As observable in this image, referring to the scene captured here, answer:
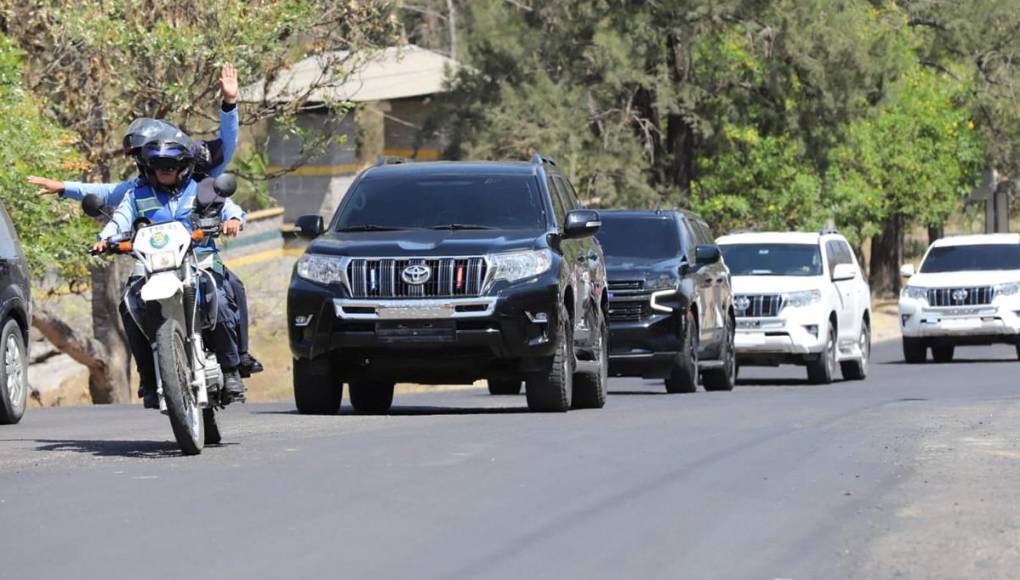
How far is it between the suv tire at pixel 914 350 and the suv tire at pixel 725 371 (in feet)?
30.1

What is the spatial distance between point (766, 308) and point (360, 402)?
9.73m

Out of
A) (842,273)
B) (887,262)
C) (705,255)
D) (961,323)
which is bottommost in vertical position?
(887,262)

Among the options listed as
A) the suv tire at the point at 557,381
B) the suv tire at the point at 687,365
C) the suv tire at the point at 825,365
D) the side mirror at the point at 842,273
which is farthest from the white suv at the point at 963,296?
the suv tire at the point at 557,381

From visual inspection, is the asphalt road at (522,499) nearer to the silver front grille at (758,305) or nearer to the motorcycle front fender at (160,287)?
the motorcycle front fender at (160,287)

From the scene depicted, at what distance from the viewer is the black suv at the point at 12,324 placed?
16.5 m

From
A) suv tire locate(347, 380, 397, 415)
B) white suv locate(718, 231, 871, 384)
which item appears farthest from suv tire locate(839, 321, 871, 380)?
suv tire locate(347, 380, 397, 415)

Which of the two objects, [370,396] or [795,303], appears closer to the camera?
[370,396]

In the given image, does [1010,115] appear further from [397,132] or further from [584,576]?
[584,576]

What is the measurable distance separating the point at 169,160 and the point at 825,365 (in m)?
15.2

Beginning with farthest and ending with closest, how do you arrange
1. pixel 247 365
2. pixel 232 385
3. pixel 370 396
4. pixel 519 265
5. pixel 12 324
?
pixel 370 396
pixel 12 324
pixel 519 265
pixel 247 365
pixel 232 385

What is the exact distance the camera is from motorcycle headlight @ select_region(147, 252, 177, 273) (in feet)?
37.9

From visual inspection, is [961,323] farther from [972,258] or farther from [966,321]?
[972,258]

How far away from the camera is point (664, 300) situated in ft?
72.9

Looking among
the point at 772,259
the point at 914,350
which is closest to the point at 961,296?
the point at 914,350
